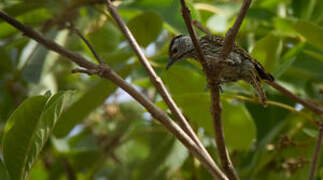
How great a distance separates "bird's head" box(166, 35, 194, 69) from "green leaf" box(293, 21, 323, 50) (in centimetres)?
62

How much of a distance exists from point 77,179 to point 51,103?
69.2 inches

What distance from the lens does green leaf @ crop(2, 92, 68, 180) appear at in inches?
82.2

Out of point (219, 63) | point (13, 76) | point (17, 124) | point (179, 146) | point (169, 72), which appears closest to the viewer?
point (219, 63)

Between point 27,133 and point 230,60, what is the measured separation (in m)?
1.18

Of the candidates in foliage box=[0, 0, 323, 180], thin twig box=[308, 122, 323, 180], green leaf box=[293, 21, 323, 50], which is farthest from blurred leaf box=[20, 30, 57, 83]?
thin twig box=[308, 122, 323, 180]

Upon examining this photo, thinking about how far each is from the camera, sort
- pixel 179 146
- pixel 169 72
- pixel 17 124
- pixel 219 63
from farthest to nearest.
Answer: pixel 179 146, pixel 169 72, pixel 17 124, pixel 219 63

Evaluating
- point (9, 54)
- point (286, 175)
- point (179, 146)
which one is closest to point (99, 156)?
point (179, 146)

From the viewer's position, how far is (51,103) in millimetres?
2051

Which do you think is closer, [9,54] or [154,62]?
[154,62]

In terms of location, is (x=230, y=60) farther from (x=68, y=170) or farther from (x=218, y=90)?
(x=68, y=170)

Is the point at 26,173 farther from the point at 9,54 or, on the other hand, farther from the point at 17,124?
the point at 9,54

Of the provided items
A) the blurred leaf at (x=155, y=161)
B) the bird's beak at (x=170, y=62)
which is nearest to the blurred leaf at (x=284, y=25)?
the bird's beak at (x=170, y=62)

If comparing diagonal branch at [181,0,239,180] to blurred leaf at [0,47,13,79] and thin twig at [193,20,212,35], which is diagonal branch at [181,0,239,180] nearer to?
thin twig at [193,20,212,35]

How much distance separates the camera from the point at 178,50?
3.00 metres
